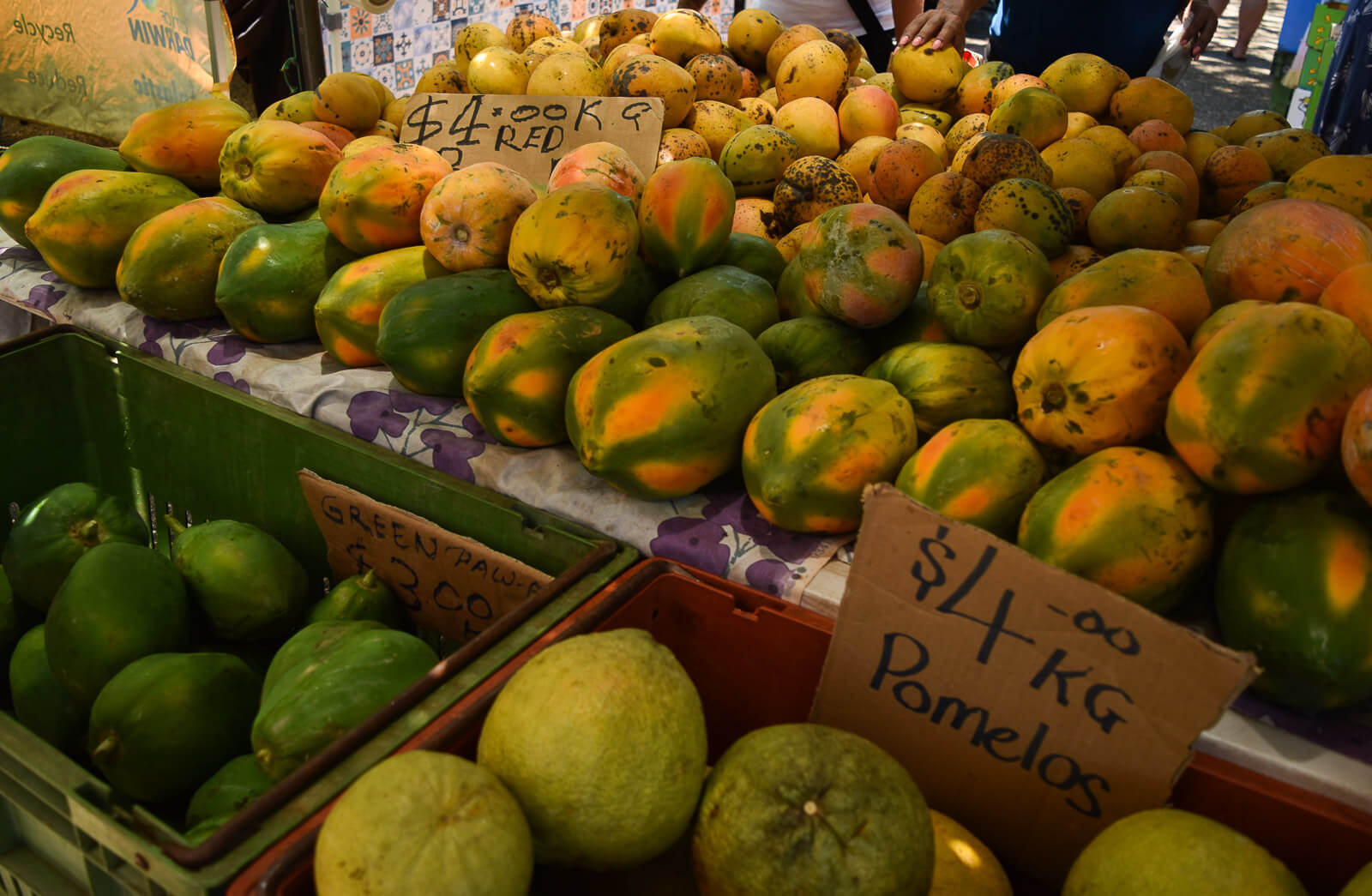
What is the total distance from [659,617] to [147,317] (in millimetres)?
1462

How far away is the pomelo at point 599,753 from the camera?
777mm

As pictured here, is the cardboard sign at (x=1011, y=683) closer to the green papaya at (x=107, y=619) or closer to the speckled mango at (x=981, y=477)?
the speckled mango at (x=981, y=477)

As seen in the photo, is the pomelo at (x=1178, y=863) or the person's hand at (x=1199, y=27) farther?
the person's hand at (x=1199, y=27)

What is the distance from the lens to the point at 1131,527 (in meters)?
0.98

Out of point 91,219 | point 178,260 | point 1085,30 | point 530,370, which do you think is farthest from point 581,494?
point 1085,30

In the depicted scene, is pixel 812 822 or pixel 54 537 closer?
pixel 812 822

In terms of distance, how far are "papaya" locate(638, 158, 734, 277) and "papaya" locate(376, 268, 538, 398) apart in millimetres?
261

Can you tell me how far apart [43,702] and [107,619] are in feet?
0.69

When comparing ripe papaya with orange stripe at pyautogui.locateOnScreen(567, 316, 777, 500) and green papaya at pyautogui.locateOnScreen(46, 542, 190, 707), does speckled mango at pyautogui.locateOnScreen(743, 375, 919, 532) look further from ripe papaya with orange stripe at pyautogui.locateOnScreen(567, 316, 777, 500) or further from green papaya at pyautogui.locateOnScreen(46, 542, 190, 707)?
green papaya at pyautogui.locateOnScreen(46, 542, 190, 707)

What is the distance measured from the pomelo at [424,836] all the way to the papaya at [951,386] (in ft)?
2.69

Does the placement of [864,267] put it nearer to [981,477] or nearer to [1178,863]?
[981,477]

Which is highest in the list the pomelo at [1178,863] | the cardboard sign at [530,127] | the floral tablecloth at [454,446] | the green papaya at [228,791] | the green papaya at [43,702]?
the cardboard sign at [530,127]

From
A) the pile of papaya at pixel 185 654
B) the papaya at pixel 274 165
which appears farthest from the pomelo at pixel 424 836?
the papaya at pixel 274 165

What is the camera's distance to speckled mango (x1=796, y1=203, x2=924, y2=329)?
1377mm
